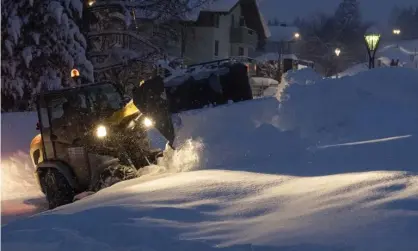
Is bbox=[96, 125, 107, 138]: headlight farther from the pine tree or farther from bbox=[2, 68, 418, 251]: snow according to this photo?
the pine tree

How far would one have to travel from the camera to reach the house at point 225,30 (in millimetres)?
47531

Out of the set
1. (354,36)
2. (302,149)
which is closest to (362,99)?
(302,149)

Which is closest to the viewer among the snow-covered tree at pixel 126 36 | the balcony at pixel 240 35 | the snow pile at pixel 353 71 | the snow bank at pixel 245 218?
the snow bank at pixel 245 218

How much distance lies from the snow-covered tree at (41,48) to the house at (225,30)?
22186 millimetres

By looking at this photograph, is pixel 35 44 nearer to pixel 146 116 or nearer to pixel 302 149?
pixel 146 116

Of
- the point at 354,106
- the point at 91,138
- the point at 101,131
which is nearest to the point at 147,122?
the point at 101,131

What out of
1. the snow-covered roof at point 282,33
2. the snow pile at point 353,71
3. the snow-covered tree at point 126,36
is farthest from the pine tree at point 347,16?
the snow-covered tree at point 126,36

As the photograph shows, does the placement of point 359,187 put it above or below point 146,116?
below

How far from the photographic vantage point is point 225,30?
51.1m

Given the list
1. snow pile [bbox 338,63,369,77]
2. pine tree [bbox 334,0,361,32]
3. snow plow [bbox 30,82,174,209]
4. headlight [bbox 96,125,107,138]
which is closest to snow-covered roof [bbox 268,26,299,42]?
pine tree [bbox 334,0,361,32]

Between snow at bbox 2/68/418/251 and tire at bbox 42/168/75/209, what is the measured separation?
1.83 meters

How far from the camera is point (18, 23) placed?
19750 mm

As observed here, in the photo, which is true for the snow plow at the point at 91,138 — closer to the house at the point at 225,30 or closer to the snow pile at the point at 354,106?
the snow pile at the point at 354,106

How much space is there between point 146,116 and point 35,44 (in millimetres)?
12338
